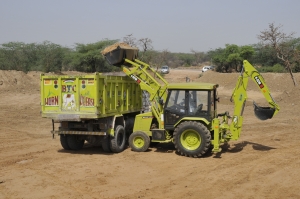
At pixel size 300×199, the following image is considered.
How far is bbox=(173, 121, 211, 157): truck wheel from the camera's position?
34.4 feet

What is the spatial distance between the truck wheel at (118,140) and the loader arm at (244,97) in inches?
128

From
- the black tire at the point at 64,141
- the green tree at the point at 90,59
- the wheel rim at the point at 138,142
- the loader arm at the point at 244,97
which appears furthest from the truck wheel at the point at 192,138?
the green tree at the point at 90,59

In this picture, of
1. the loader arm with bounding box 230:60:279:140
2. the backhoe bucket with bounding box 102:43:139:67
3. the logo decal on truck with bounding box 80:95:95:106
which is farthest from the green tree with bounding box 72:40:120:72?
the loader arm with bounding box 230:60:279:140

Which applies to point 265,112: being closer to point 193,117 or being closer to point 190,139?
point 193,117

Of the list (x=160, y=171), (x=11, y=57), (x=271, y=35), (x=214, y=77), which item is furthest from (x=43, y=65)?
(x=160, y=171)

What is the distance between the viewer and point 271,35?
32.3 meters

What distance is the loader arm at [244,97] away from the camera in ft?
35.7

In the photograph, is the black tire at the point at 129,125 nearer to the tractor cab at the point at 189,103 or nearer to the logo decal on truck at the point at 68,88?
the tractor cab at the point at 189,103

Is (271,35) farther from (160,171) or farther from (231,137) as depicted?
(160,171)

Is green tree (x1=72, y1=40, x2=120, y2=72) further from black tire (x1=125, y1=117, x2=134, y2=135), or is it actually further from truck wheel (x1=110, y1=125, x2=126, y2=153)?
truck wheel (x1=110, y1=125, x2=126, y2=153)

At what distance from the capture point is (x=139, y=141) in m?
11.7

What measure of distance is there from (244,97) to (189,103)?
1.59m

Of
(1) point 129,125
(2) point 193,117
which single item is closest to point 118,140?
(1) point 129,125

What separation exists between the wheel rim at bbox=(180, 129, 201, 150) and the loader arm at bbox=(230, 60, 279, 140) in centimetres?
107
